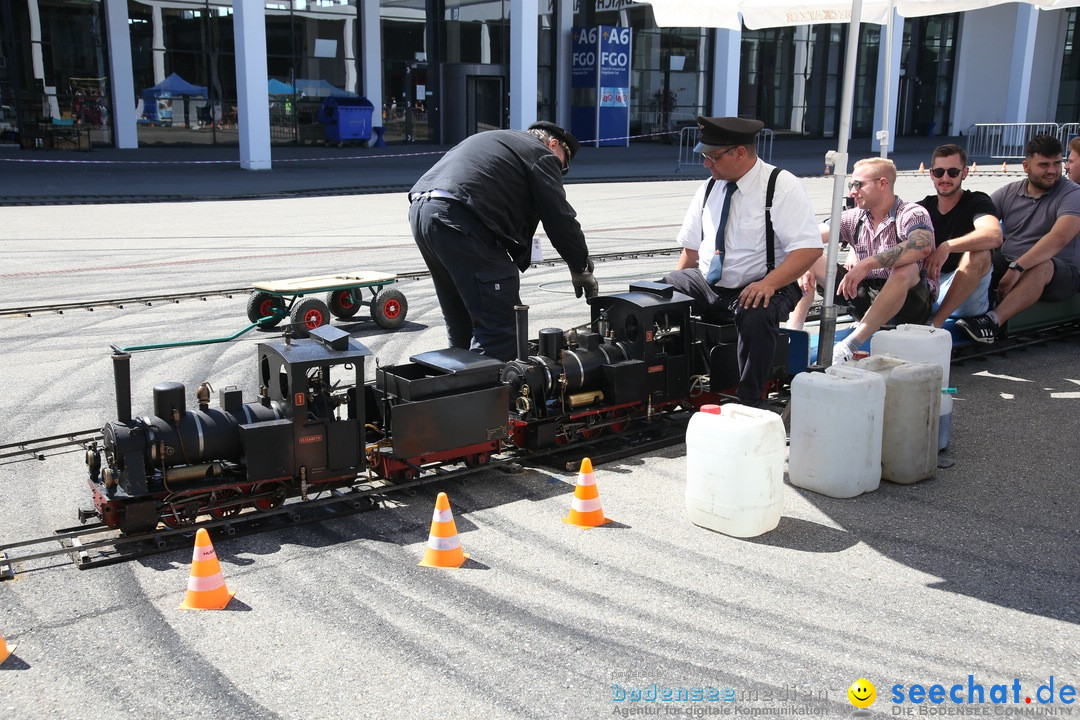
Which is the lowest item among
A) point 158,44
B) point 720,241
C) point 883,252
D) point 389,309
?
point 389,309

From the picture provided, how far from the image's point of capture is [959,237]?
7.88 m

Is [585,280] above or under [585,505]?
above

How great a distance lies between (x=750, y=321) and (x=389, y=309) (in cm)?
440

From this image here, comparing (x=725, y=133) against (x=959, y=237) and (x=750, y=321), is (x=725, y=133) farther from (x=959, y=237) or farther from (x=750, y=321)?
(x=959, y=237)

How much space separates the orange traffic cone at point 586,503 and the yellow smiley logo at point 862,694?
175 cm

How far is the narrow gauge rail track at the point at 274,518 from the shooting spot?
4469mm

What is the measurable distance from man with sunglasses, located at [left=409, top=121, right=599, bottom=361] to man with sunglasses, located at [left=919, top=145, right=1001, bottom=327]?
3300 mm

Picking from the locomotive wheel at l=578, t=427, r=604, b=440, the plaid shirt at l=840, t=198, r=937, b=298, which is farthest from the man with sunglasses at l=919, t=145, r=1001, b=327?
the locomotive wheel at l=578, t=427, r=604, b=440

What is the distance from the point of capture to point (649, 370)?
6.15m

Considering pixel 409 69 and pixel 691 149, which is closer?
pixel 691 149

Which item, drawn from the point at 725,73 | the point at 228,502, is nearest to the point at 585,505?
the point at 228,502

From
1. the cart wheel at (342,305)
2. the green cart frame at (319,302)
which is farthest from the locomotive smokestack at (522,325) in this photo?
the cart wheel at (342,305)

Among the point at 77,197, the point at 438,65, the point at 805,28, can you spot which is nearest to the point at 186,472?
the point at 77,197

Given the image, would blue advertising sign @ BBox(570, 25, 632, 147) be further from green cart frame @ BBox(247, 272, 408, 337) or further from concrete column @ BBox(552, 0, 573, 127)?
green cart frame @ BBox(247, 272, 408, 337)
